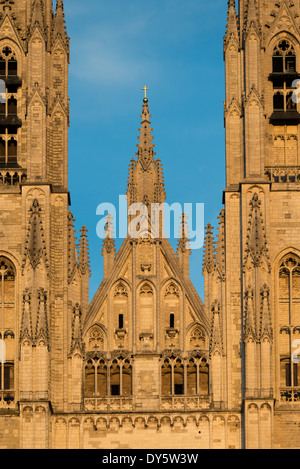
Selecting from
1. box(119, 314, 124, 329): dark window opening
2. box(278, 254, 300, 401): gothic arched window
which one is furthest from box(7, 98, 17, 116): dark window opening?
box(278, 254, 300, 401): gothic arched window

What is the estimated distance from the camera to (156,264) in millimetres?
52406

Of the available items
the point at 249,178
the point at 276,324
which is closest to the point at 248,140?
the point at 249,178

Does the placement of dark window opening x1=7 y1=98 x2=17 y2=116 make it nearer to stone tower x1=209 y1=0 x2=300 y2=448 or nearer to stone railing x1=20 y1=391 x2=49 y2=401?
stone tower x1=209 y1=0 x2=300 y2=448

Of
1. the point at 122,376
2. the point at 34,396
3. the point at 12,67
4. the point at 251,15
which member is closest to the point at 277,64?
the point at 251,15

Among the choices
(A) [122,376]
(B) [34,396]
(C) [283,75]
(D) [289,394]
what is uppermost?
(C) [283,75]

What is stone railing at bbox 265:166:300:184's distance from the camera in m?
53.2

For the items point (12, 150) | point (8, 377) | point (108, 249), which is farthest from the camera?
point (12, 150)

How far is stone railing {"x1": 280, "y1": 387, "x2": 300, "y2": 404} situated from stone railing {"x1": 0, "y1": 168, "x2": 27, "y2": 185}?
8.56 meters

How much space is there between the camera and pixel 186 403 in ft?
167

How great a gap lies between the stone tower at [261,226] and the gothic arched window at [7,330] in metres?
4.93

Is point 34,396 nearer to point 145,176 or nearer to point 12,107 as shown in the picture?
point 145,176

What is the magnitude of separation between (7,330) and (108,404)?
3304 mm

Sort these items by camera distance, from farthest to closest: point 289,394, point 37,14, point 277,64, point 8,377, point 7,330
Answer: point 277,64 < point 37,14 < point 7,330 < point 8,377 < point 289,394
